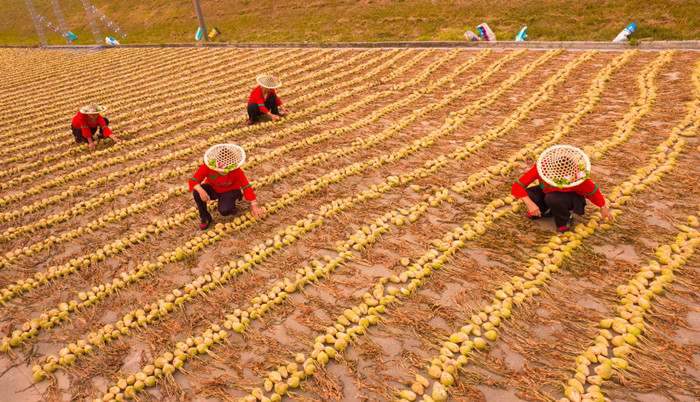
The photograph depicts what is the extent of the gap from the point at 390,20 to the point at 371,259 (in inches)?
727

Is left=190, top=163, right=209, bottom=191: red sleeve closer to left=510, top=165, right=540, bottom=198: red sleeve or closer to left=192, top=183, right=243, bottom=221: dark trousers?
left=192, top=183, right=243, bottom=221: dark trousers

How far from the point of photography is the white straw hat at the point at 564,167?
390 cm

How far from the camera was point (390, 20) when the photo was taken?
19922 millimetres

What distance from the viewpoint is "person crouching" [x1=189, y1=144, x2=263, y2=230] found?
462cm

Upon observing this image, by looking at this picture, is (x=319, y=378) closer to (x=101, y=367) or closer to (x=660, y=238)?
(x=101, y=367)

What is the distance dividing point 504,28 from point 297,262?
15.5m

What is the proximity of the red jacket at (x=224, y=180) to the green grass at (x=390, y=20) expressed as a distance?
515 inches

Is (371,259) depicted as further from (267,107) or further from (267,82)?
(267,107)

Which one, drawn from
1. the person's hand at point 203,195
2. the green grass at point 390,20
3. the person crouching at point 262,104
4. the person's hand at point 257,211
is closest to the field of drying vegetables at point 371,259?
the person's hand at point 257,211

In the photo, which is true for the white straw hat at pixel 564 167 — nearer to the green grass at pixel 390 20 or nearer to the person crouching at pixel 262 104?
the person crouching at pixel 262 104

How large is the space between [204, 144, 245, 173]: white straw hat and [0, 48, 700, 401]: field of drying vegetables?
1010 mm

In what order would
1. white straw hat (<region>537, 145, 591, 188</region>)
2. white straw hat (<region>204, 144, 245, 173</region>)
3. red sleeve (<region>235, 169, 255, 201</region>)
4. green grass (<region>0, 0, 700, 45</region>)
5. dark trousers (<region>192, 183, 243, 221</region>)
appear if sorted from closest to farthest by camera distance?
white straw hat (<region>537, 145, 591, 188</region>), white straw hat (<region>204, 144, 245, 173</region>), red sleeve (<region>235, 169, 255, 201</region>), dark trousers (<region>192, 183, 243, 221</region>), green grass (<region>0, 0, 700, 45</region>)

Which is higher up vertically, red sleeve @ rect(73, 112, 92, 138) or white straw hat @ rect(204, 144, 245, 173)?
white straw hat @ rect(204, 144, 245, 173)

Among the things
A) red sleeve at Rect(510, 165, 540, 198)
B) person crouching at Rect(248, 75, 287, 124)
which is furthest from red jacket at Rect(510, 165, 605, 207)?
person crouching at Rect(248, 75, 287, 124)
